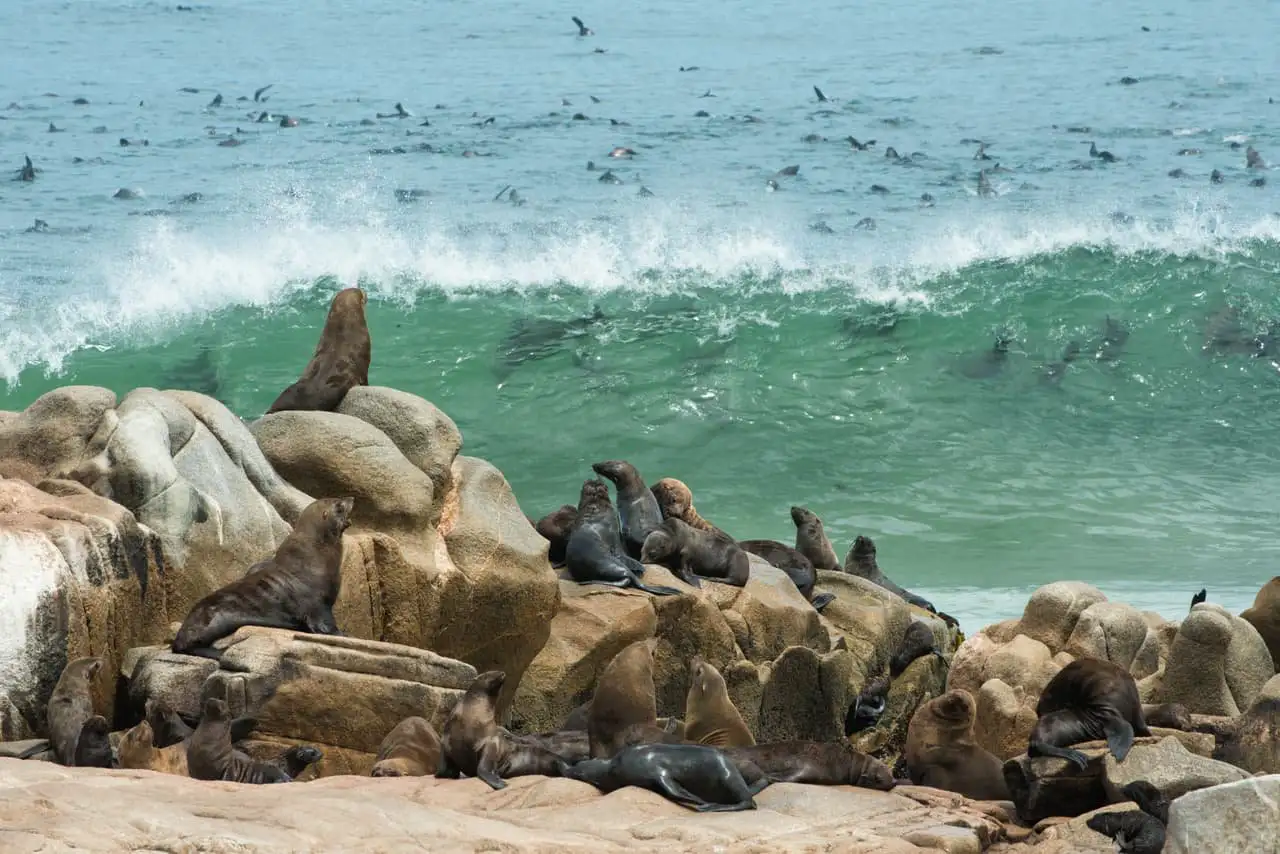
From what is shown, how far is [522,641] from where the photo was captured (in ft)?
39.3

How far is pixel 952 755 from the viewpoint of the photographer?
10117mm

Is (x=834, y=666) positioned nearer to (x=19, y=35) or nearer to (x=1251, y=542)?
(x=1251, y=542)

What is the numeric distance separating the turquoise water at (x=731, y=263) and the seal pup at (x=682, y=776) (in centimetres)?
1027

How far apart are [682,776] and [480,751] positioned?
1108 millimetres

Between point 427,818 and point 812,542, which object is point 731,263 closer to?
point 812,542

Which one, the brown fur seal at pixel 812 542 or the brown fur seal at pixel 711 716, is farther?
the brown fur seal at pixel 812 542

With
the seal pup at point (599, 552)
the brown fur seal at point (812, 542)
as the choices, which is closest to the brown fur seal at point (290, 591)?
the seal pup at point (599, 552)

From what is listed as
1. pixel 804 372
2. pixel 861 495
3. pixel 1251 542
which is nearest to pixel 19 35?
pixel 804 372

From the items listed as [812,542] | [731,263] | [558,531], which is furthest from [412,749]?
[731,263]

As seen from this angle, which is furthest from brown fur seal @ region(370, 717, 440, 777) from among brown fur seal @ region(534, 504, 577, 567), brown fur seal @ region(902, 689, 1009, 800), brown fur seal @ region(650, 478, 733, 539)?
brown fur seal @ region(650, 478, 733, 539)

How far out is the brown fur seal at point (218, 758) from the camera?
866 cm

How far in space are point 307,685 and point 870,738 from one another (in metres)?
5.48

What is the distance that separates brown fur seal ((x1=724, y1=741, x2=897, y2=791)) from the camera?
29.6 feet

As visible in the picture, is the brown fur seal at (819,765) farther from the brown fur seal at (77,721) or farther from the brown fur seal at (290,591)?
the brown fur seal at (77,721)
